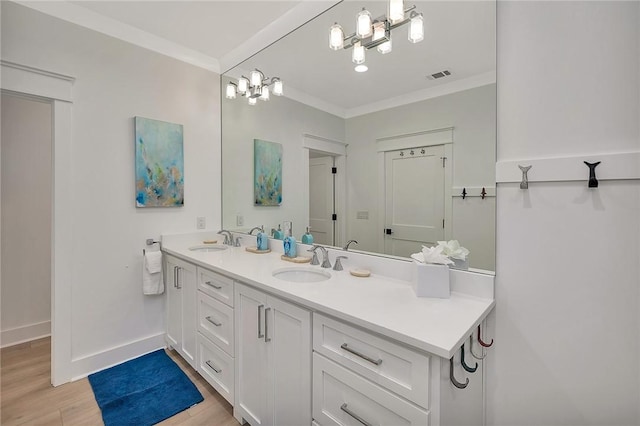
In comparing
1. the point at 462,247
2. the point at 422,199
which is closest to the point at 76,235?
the point at 422,199

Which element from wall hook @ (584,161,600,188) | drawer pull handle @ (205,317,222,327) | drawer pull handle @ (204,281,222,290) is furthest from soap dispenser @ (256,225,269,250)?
wall hook @ (584,161,600,188)

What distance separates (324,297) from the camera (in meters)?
1.19

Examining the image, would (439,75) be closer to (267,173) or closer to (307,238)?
(307,238)

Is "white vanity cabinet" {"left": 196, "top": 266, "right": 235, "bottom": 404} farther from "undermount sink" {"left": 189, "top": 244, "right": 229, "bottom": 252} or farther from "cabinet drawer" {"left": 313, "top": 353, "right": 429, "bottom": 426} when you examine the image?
"cabinet drawer" {"left": 313, "top": 353, "right": 429, "bottom": 426}

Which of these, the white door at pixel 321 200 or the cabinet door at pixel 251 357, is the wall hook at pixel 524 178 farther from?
the cabinet door at pixel 251 357

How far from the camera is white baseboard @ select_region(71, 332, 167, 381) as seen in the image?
204 centimetres

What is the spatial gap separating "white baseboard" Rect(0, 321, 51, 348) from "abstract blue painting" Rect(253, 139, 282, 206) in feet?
7.64

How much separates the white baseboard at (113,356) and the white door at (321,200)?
5.50 ft

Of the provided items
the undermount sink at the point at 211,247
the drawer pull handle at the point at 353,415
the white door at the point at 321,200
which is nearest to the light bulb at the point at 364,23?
the white door at the point at 321,200

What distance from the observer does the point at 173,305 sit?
230 centimetres

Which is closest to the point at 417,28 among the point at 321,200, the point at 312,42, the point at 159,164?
the point at 312,42

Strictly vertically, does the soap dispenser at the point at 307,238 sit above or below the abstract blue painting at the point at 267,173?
below

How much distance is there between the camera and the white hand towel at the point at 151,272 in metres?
2.27

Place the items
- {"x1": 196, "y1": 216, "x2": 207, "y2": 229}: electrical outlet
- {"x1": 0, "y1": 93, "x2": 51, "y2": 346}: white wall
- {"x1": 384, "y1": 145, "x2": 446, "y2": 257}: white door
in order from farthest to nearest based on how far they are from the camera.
→ {"x1": 196, "y1": 216, "x2": 207, "y2": 229}: electrical outlet
{"x1": 0, "y1": 93, "x2": 51, "y2": 346}: white wall
{"x1": 384, "y1": 145, "x2": 446, "y2": 257}: white door
